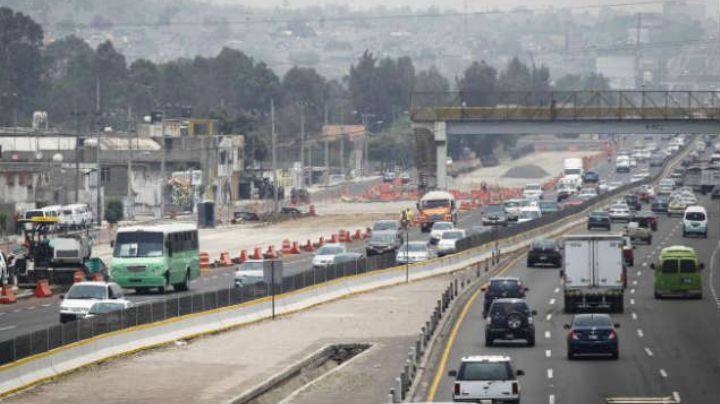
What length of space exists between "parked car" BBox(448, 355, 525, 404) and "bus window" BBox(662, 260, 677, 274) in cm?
3081

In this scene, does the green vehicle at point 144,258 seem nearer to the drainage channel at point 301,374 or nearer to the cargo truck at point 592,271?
the cargo truck at point 592,271

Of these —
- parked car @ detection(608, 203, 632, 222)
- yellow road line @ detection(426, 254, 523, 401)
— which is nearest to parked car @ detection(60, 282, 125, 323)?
yellow road line @ detection(426, 254, 523, 401)

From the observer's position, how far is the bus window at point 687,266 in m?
68.9

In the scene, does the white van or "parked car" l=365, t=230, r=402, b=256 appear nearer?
"parked car" l=365, t=230, r=402, b=256

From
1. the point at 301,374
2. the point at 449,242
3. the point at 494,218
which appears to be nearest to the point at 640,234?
the point at 449,242

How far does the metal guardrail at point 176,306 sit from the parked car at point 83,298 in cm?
238

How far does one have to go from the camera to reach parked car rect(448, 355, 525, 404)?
38562mm

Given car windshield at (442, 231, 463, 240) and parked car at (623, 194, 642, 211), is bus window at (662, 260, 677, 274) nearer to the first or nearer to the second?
car windshield at (442, 231, 463, 240)

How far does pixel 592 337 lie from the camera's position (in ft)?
164

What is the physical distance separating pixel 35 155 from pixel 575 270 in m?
107

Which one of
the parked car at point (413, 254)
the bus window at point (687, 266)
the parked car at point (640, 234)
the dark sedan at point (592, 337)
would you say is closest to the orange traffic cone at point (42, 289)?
the parked car at point (413, 254)

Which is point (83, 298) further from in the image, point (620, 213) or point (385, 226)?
point (620, 213)

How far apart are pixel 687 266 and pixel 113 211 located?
255ft

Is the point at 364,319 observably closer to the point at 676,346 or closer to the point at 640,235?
the point at 676,346
